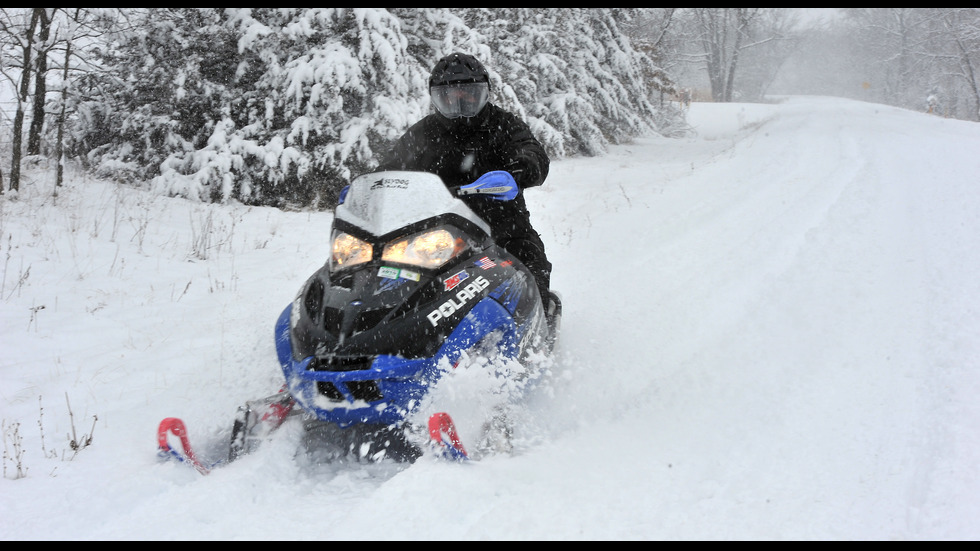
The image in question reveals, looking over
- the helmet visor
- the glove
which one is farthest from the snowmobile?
the helmet visor

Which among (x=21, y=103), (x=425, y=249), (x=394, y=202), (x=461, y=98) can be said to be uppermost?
(x=21, y=103)

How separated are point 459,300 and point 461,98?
1.44 m

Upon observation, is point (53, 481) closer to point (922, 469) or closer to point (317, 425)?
point (317, 425)

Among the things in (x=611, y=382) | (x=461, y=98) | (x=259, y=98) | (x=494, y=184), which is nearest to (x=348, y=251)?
(x=494, y=184)

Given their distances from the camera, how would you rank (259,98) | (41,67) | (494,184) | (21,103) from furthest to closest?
(259,98)
(41,67)
(21,103)
(494,184)

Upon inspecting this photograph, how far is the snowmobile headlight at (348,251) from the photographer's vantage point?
285 centimetres

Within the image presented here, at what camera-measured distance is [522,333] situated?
314cm

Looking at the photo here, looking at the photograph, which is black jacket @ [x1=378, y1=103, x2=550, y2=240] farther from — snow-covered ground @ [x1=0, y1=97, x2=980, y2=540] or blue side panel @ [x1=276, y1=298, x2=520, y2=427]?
blue side panel @ [x1=276, y1=298, x2=520, y2=427]

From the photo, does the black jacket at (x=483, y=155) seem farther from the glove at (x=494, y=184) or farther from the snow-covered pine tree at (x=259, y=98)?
the snow-covered pine tree at (x=259, y=98)

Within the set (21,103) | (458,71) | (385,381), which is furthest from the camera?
(21,103)

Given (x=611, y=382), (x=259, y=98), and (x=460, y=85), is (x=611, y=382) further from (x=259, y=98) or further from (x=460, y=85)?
(x=259, y=98)

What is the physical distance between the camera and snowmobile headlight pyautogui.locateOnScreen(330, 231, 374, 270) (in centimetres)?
285

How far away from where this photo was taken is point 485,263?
3.07 m
